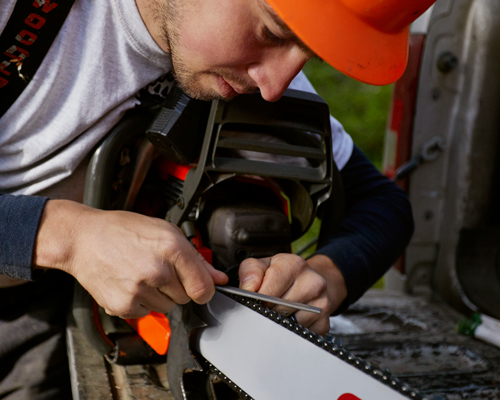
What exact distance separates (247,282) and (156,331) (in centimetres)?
27

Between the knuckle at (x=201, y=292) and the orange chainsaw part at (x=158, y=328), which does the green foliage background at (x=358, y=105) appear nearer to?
the orange chainsaw part at (x=158, y=328)

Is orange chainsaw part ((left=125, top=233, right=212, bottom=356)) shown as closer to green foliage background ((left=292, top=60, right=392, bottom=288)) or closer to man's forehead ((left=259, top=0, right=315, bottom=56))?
man's forehead ((left=259, top=0, right=315, bottom=56))

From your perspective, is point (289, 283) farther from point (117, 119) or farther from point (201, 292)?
point (117, 119)

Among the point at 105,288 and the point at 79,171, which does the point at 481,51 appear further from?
the point at 105,288

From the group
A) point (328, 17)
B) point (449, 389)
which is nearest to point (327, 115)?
point (328, 17)

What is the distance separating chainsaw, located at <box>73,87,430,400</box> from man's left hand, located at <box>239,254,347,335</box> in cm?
3

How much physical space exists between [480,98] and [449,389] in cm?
111

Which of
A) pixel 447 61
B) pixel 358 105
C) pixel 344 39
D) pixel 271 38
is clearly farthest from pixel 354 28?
pixel 358 105

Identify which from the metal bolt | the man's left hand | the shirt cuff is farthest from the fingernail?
the metal bolt

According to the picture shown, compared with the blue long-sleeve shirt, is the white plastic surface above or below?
below

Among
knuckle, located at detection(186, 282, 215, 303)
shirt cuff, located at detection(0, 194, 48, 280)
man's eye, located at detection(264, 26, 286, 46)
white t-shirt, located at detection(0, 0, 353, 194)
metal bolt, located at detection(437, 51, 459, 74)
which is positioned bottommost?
knuckle, located at detection(186, 282, 215, 303)

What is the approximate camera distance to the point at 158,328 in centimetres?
102

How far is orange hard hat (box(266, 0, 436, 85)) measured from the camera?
781 mm

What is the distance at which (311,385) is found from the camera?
0.77 meters
